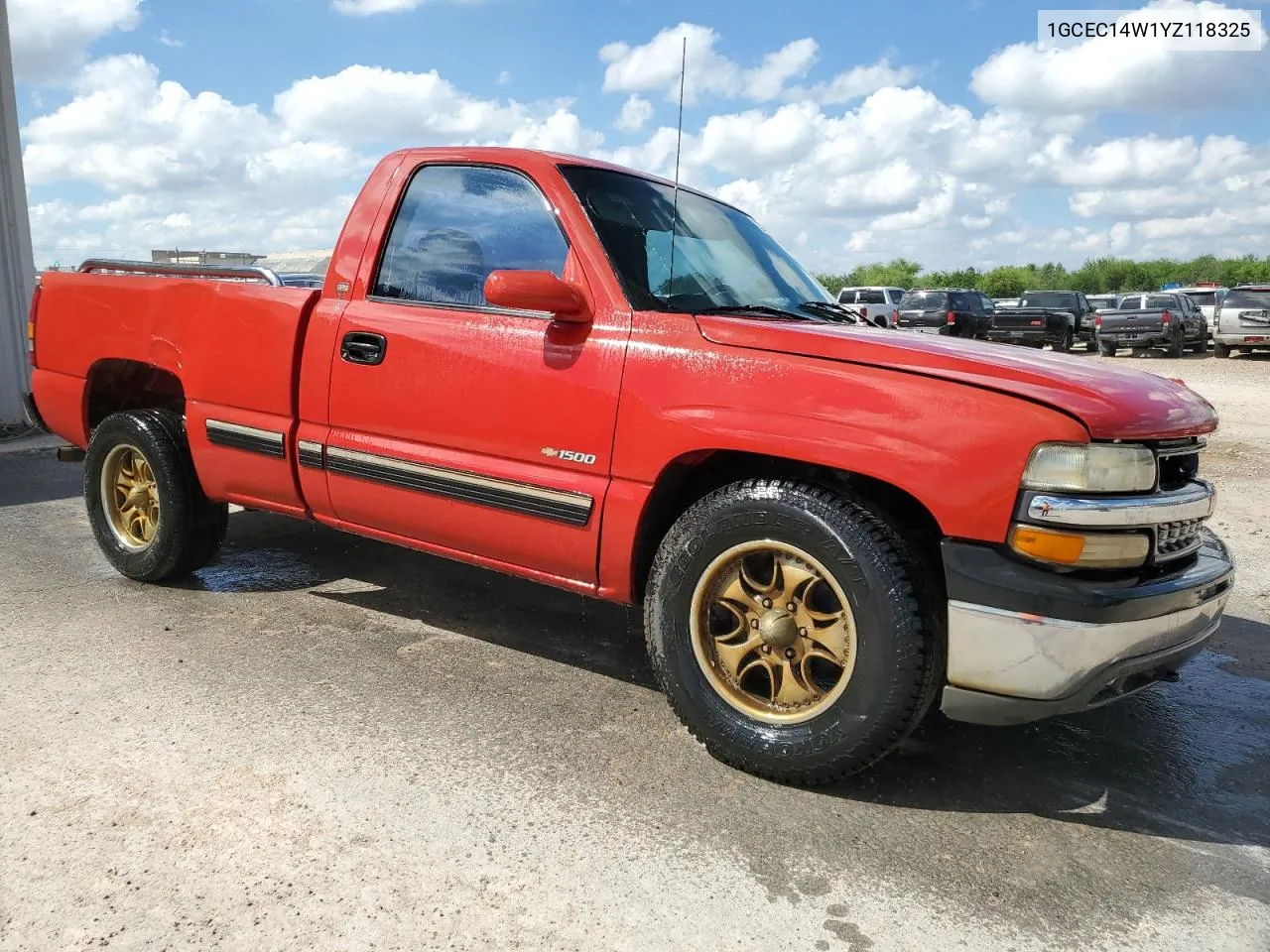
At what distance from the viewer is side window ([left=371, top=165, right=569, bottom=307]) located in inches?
136

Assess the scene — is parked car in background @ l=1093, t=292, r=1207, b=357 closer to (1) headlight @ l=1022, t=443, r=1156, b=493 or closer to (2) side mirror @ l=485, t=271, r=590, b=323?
(1) headlight @ l=1022, t=443, r=1156, b=493

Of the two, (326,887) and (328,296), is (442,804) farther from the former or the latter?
(328,296)

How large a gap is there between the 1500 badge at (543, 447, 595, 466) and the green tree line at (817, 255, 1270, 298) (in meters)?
92.9

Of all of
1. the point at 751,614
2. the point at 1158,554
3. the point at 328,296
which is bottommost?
the point at 751,614

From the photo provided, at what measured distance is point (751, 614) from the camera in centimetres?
299

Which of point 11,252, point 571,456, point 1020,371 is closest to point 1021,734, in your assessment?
point 1020,371

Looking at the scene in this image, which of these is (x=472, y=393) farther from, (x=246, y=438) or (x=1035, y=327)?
(x=1035, y=327)

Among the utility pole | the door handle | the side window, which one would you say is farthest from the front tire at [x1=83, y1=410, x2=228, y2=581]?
the utility pole

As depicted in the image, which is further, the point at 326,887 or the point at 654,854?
the point at 654,854

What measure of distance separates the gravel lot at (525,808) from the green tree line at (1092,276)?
9263 centimetres

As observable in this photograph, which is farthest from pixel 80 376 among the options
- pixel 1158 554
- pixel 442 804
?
pixel 1158 554

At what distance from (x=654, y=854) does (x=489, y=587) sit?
7.99 feet

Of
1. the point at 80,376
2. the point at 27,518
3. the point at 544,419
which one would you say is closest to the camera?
the point at 544,419

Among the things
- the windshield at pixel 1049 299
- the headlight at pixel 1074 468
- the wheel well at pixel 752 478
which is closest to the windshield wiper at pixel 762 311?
the wheel well at pixel 752 478
